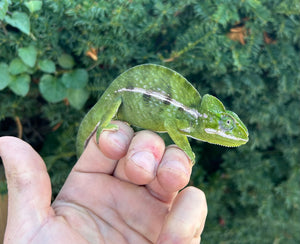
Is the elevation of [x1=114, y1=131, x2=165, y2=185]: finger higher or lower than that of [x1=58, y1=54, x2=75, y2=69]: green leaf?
lower

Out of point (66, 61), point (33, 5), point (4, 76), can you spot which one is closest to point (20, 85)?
point (4, 76)

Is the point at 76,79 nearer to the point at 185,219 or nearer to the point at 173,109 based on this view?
the point at 173,109

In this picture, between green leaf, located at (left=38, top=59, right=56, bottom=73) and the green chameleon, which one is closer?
the green chameleon

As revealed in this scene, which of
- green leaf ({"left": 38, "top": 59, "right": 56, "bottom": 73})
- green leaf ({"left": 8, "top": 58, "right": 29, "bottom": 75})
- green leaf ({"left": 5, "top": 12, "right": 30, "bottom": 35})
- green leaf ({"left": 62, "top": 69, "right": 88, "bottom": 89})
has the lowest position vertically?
green leaf ({"left": 62, "top": 69, "right": 88, "bottom": 89})

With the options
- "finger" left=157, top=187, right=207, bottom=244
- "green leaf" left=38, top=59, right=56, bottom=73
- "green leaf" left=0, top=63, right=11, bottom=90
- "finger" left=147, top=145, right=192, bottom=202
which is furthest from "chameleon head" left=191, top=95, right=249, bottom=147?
"green leaf" left=0, top=63, right=11, bottom=90

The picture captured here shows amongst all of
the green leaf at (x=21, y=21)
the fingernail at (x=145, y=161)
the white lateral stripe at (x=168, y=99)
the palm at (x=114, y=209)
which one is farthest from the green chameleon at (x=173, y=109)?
the green leaf at (x=21, y=21)

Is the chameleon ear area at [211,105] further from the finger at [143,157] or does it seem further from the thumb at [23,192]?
the thumb at [23,192]

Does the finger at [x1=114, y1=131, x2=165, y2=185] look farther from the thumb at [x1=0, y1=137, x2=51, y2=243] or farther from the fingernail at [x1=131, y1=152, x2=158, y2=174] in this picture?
the thumb at [x1=0, y1=137, x2=51, y2=243]
